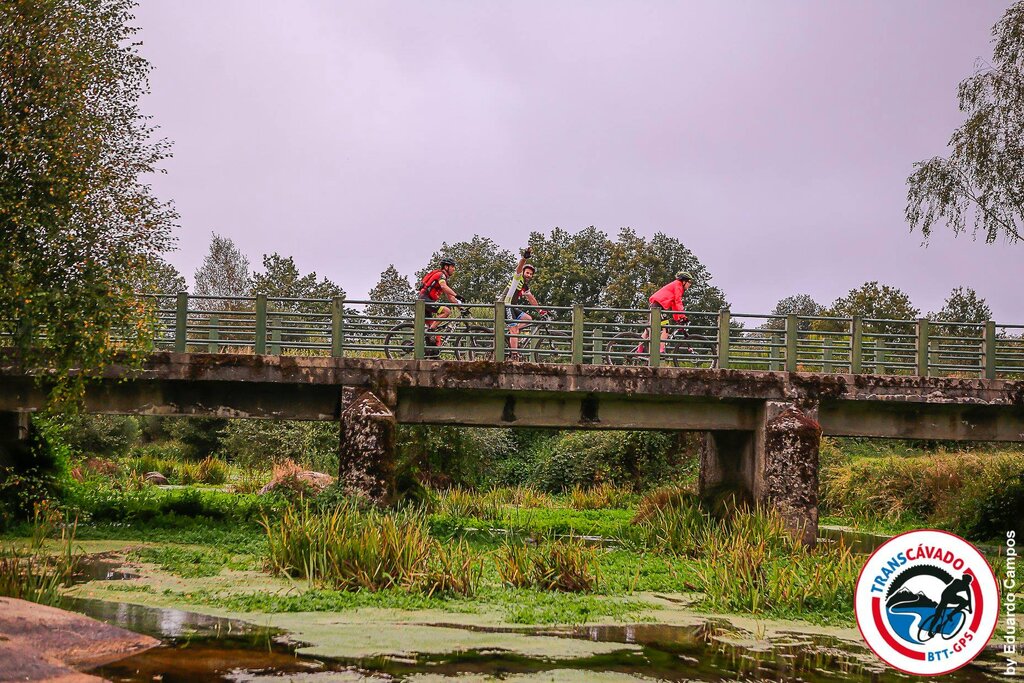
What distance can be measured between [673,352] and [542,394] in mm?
2793

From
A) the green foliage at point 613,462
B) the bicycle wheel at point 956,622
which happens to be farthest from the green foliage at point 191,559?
the green foliage at point 613,462

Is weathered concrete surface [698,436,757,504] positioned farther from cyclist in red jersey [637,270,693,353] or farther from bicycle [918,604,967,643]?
bicycle [918,604,967,643]

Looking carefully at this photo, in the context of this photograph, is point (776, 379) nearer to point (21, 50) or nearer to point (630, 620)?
point (630, 620)

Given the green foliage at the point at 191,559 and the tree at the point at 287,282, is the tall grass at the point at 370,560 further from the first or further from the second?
the tree at the point at 287,282

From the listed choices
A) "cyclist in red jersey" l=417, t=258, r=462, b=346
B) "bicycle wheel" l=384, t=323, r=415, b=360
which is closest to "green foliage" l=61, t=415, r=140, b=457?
"bicycle wheel" l=384, t=323, r=415, b=360

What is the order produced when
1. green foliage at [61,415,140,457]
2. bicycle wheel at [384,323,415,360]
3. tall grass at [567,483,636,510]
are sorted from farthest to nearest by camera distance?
green foliage at [61,415,140,457] < tall grass at [567,483,636,510] < bicycle wheel at [384,323,415,360]

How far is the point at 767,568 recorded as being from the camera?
15477 millimetres

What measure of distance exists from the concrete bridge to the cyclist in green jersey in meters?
0.83

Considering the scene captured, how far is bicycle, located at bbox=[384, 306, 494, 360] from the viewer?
65.6 ft

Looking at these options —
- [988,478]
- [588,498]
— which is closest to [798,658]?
[988,478]

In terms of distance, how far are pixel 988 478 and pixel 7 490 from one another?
22116 mm

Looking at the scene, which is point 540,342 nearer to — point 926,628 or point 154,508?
point 154,508

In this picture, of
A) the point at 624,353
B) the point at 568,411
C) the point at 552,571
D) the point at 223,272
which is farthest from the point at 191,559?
the point at 223,272

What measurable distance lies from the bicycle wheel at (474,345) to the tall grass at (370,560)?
6045mm
